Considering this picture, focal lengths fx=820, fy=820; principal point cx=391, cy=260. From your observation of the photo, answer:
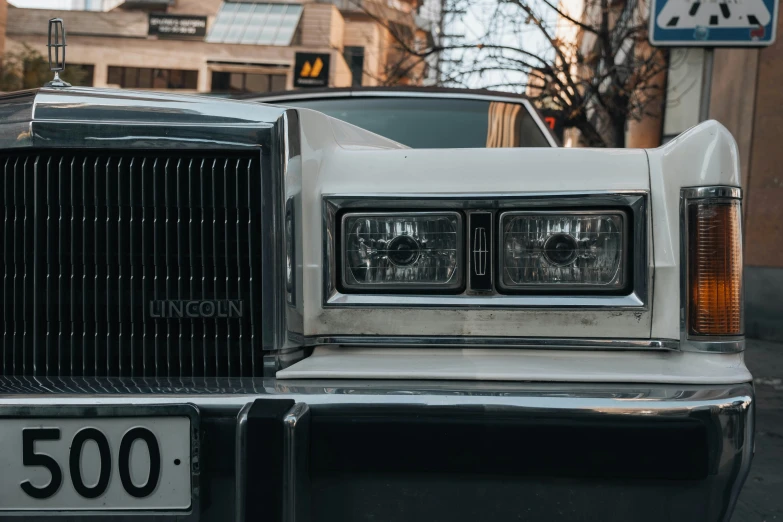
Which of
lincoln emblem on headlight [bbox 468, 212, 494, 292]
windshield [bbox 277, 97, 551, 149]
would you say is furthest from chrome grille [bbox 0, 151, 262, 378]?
windshield [bbox 277, 97, 551, 149]

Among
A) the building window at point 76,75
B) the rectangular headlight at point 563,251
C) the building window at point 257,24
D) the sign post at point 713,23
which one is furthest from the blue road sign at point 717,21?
the building window at point 257,24

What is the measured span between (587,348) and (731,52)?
759 cm

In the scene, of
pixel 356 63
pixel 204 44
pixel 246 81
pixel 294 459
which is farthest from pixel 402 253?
pixel 204 44

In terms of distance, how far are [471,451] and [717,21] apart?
12.9ft

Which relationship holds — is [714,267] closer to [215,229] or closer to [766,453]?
[215,229]

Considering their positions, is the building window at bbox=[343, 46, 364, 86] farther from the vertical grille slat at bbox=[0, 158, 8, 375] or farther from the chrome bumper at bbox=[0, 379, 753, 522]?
the chrome bumper at bbox=[0, 379, 753, 522]

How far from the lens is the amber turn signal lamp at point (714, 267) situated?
1.67m

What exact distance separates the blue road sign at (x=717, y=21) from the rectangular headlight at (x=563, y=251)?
11.2ft

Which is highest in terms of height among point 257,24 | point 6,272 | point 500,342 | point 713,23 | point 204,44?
point 257,24

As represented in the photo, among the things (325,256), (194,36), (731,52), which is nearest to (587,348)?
(325,256)

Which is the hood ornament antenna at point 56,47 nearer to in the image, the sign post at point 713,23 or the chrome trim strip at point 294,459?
the chrome trim strip at point 294,459

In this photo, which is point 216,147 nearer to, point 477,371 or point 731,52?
point 477,371

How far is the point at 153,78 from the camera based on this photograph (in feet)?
143

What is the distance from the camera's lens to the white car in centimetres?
154
